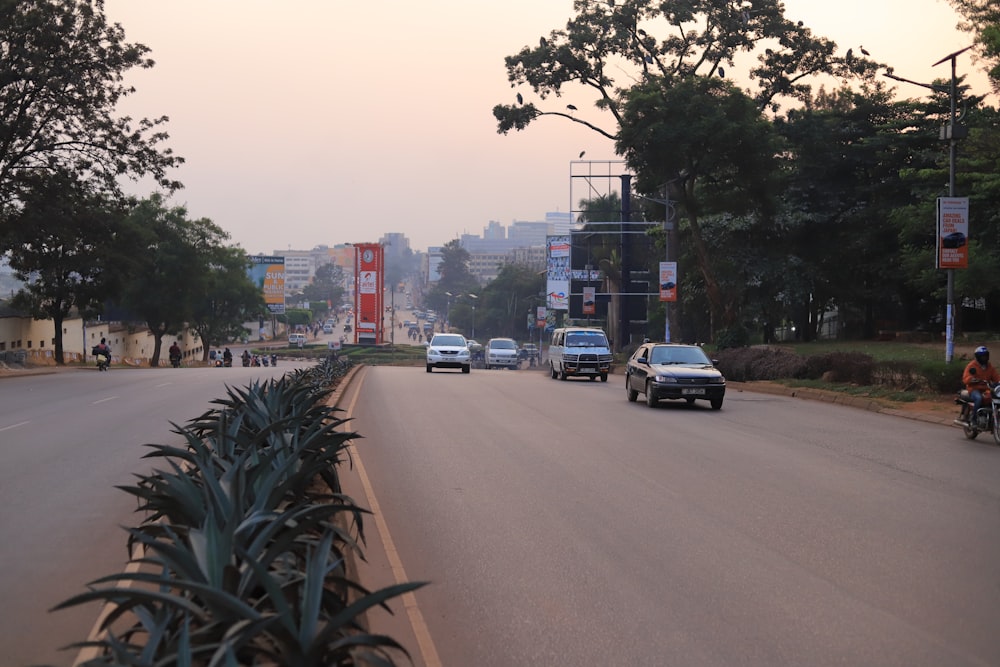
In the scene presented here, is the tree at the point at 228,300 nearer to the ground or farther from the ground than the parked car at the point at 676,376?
farther from the ground

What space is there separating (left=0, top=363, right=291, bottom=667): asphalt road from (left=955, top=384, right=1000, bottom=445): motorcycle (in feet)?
39.9

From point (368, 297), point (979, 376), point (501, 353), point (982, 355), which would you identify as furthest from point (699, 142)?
point (368, 297)

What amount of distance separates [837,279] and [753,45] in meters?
12.6

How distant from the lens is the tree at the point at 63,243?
4325 centimetres

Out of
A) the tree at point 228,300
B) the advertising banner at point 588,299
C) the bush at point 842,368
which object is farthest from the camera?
the tree at point 228,300

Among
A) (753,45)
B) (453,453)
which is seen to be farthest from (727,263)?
(453,453)

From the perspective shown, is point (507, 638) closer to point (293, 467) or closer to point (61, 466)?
point (293, 467)

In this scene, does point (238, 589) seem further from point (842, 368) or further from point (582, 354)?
point (582, 354)

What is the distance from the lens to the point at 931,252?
43.3 meters

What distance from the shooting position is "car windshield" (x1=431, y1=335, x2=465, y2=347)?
45.6 meters

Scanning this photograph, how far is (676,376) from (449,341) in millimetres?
22153

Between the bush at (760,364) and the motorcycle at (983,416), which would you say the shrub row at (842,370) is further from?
the motorcycle at (983,416)

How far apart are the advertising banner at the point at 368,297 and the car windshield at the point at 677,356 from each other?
108 m

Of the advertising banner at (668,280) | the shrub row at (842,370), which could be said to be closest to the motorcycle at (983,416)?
the shrub row at (842,370)
